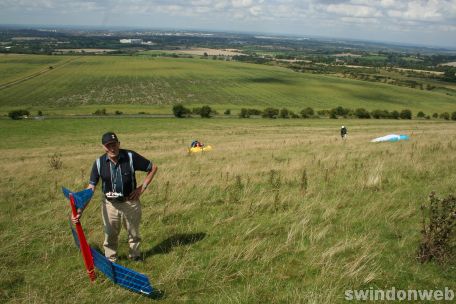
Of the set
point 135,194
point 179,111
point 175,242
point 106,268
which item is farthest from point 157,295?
point 179,111

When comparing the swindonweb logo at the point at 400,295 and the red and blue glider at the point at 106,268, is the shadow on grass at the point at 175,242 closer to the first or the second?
the red and blue glider at the point at 106,268

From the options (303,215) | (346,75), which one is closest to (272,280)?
(303,215)

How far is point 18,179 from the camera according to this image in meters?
12.8

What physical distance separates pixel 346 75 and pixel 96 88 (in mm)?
115603

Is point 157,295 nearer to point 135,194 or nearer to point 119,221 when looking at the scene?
point 119,221

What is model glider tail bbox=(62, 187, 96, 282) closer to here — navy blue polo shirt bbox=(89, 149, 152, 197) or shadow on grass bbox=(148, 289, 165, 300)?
navy blue polo shirt bbox=(89, 149, 152, 197)

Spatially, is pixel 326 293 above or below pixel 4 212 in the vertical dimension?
above

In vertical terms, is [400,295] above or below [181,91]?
above

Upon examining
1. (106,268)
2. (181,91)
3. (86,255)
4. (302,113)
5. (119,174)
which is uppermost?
(119,174)

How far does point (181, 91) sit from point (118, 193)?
4477 inches

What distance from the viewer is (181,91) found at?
383 feet

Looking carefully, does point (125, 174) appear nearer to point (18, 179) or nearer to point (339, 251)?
point (339, 251)

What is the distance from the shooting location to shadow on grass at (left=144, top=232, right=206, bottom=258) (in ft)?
19.6

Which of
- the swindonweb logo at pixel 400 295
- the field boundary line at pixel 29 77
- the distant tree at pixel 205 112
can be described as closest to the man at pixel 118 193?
the swindonweb logo at pixel 400 295
